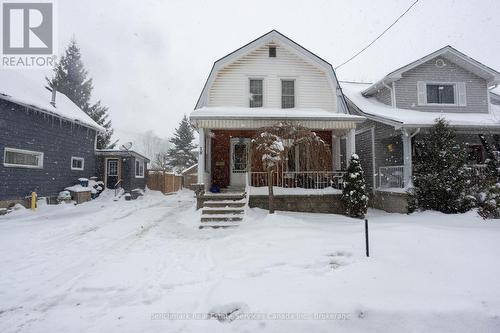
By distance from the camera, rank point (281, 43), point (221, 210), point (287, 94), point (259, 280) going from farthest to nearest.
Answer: point (287, 94)
point (281, 43)
point (221, 210)
point (259, 280)

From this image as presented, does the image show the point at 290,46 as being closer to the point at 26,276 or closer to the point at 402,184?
the point at 402,184

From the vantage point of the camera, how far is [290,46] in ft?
40.9

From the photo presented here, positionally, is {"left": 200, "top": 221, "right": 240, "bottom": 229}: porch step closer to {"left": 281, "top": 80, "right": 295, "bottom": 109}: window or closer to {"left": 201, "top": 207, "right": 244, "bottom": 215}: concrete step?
{"left": 201, "top": 207, "right": 244, "bottom": 215}: concrete step

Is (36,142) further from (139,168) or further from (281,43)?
(281,43)

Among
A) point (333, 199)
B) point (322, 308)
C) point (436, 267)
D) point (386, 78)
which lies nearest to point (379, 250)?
point (436, 267)

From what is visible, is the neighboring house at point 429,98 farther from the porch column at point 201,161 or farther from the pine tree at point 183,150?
the pine tree at point 183,150

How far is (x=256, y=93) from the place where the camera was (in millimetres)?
12531

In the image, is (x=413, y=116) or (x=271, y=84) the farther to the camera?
(x=271, y=84)

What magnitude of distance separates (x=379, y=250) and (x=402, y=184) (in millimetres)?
7864

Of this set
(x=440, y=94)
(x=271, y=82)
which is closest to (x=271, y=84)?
(x=271, y=82)

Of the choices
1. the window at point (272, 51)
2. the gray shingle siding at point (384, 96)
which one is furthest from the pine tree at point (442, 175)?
the window at point (272, 51)

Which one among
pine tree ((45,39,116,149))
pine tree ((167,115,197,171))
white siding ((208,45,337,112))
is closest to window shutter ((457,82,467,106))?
white siding ((208,45,337,112))

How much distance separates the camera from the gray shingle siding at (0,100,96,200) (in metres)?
10.6

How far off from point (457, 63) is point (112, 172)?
20835 mm
